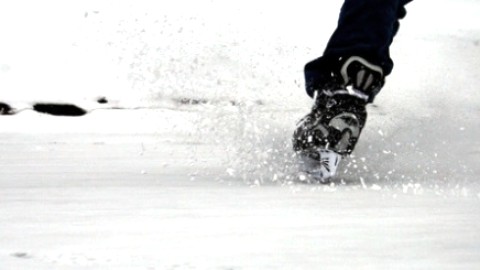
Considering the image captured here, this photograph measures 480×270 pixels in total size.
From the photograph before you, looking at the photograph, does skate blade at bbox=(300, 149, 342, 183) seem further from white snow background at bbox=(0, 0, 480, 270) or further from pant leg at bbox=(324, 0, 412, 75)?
pant leg at bbox=(324, 0, 412, 75)

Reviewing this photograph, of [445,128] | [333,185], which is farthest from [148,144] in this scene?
[333,185]

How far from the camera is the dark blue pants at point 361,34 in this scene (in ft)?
7.50

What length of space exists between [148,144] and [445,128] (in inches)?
34.1

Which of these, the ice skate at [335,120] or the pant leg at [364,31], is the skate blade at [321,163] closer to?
the ice skate at [335,120]

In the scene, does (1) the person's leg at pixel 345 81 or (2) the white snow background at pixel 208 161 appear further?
(1) the person's leg at pixel 345 81

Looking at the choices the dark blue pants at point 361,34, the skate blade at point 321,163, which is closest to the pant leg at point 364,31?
the dark blue pants at point 361,34

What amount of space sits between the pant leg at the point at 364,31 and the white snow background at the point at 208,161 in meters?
0.21

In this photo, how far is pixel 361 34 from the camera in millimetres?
2285

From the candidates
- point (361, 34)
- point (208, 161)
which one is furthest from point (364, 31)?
point (208, 161)

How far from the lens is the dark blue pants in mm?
2285

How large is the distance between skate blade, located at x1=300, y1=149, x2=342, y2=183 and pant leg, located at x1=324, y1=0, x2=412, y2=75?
7.4 inches

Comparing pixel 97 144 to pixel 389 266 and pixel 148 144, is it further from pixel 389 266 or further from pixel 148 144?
pixel 389 266

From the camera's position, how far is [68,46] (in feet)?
17.7

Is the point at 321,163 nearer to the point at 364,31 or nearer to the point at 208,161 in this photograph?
the point at 364,31
